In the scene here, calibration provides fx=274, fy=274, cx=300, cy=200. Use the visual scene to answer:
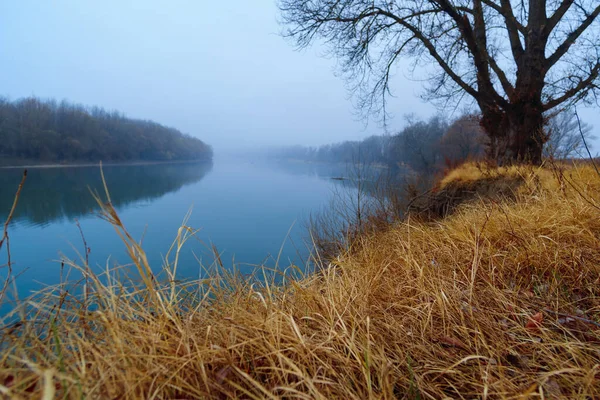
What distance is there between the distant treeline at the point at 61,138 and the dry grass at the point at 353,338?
5090 cm

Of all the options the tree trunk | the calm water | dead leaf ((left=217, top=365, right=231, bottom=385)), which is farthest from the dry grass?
the tree trunk

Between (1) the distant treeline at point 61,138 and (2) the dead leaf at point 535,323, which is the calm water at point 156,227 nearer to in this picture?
(2) the dead leaf at point 535,323

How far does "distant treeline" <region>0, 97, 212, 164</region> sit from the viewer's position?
1489 inches

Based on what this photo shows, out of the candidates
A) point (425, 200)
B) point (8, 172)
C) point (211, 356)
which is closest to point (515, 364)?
point (211, 356)

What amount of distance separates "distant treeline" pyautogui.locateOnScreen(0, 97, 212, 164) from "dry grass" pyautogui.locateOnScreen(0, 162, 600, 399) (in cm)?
5090

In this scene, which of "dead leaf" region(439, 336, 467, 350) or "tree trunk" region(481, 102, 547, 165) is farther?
"tree trunk" region(481, 102, 547, 165)

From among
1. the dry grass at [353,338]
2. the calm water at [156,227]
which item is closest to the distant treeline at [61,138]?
the calm water at [156,227]

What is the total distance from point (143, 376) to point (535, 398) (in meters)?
1.04

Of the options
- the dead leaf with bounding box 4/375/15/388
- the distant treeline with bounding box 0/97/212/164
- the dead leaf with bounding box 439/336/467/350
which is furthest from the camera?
the distant treeline with bounding box 0/97/212/164

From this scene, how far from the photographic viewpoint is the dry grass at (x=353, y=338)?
0.73 metres

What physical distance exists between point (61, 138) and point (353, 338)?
58.2m

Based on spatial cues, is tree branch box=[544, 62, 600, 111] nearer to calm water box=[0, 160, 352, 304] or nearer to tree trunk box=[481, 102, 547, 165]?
tree trunk box=[481, 102, 547, 165]

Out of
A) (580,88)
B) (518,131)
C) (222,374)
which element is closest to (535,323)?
(222,374)

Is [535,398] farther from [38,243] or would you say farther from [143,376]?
[38,243]
